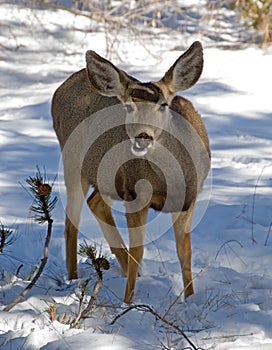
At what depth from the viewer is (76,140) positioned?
5.96 m

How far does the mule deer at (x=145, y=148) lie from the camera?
5059mm

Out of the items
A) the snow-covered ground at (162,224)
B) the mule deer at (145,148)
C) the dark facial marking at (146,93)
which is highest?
the dark facial marking at (146,93)

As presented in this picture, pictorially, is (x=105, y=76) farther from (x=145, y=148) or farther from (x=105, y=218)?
(x=105, y=218)

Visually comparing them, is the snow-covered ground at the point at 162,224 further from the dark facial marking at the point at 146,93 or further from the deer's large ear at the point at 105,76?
the deer's large ear at the point at 105,76

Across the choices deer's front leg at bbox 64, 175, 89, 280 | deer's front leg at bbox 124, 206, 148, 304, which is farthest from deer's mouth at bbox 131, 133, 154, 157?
deer's front leg at bbox 64, 175, 89, 280

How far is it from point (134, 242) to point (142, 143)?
760mm

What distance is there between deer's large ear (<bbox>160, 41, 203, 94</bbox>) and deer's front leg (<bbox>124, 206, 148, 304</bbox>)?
844mm

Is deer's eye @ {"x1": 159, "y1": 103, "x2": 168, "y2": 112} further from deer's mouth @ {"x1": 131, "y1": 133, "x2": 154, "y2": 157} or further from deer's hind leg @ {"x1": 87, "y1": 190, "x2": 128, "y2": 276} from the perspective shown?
deer's hind leg @ {"x1": 87, "y1": 190, "x2": 128, "y2": 276}

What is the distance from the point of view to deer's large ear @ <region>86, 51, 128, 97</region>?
5195 millimetres

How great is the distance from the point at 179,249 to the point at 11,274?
44.8 inches

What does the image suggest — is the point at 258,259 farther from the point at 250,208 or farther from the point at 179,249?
the point at 250,208

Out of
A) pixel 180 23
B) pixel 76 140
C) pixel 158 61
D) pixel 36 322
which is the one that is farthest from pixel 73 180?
pixel 180 23

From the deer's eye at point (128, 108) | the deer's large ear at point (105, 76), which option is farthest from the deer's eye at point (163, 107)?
the deer's large ear at point (105, 76)

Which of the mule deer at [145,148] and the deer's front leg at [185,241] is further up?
the mule deer at [145,148]
